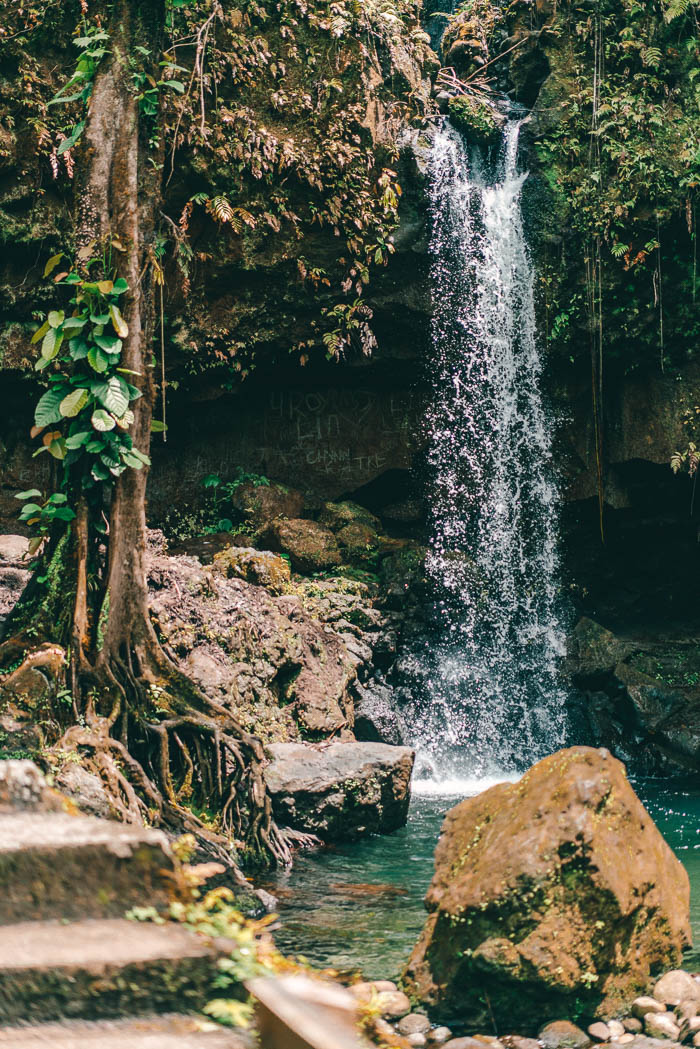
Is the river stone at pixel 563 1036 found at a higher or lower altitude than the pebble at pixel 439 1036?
higher

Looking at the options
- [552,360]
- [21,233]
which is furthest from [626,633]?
[21,233]

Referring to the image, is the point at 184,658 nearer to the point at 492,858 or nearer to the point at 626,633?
the point at 492,858

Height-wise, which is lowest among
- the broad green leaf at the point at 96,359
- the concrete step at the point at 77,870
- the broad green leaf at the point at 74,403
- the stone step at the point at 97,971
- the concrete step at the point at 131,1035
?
→ the concrete step at the point at 131,1035

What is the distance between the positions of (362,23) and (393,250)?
2.34 meters

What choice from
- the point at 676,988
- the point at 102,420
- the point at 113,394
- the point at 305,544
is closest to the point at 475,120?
the point at 305,544

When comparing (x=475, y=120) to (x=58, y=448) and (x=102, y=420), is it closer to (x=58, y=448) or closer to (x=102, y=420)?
(x=102, y=420)

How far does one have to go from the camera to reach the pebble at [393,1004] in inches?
155

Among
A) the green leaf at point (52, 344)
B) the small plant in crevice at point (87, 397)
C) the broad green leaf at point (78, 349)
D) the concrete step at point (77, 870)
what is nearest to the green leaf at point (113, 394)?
the small plant in crevice at point (87, 397)

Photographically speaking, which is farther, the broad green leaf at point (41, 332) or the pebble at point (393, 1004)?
the broad green leaf at point (41, 332)

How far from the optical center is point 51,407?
612cm

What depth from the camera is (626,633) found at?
1139 centimetres

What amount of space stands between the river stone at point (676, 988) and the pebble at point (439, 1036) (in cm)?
98

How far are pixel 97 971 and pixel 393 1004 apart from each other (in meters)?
2.58

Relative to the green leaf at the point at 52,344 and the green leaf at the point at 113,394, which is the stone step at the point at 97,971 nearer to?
the green leaf at the point at 113,394
